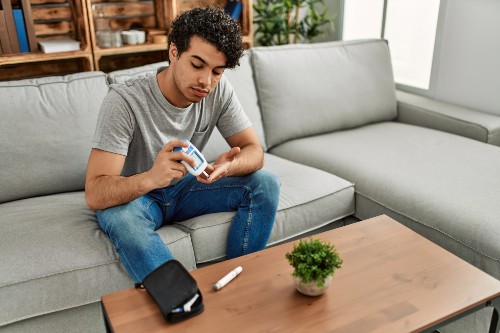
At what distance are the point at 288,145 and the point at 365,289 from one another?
1.21 meters

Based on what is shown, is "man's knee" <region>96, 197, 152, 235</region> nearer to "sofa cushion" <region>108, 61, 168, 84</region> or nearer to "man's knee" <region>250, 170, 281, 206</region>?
"man's knee" <region>250, 170, 281, 206</region>

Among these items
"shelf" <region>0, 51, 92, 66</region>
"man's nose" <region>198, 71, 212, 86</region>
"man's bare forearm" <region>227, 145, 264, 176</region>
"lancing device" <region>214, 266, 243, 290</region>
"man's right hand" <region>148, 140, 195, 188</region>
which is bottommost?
"lancing device" <region>214, 266, 243, 290</region>

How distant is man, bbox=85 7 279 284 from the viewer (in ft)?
4.30

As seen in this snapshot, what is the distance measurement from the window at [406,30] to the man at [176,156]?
160cm

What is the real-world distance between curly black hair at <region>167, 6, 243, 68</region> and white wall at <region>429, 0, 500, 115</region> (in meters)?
1.58

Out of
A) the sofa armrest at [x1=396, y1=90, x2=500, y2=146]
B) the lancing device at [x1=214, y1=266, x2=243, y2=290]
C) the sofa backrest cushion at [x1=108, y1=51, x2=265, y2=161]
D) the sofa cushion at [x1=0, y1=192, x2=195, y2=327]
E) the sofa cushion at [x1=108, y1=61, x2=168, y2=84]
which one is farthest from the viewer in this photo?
the sofa armrest at [x1=396, y1=90, x2=500, y2=146]

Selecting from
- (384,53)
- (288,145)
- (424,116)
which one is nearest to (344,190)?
(288,145)

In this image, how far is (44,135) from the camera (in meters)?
1.71

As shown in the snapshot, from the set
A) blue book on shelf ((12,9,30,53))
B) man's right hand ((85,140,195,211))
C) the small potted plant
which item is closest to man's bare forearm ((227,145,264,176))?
man's right hand ((85,140,195,211))

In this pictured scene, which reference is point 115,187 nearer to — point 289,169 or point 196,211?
point 196,211

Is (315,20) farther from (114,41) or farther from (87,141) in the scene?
(87,141)

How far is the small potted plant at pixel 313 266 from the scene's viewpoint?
1038mm

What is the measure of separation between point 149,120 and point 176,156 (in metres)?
0.31

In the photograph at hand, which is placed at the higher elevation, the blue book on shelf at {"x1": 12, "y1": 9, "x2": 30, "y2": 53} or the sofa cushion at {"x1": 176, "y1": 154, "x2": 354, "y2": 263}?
the blue book on shelf at {"x1": 12, "y1": 9, "x2": 30, "y2": 53}
